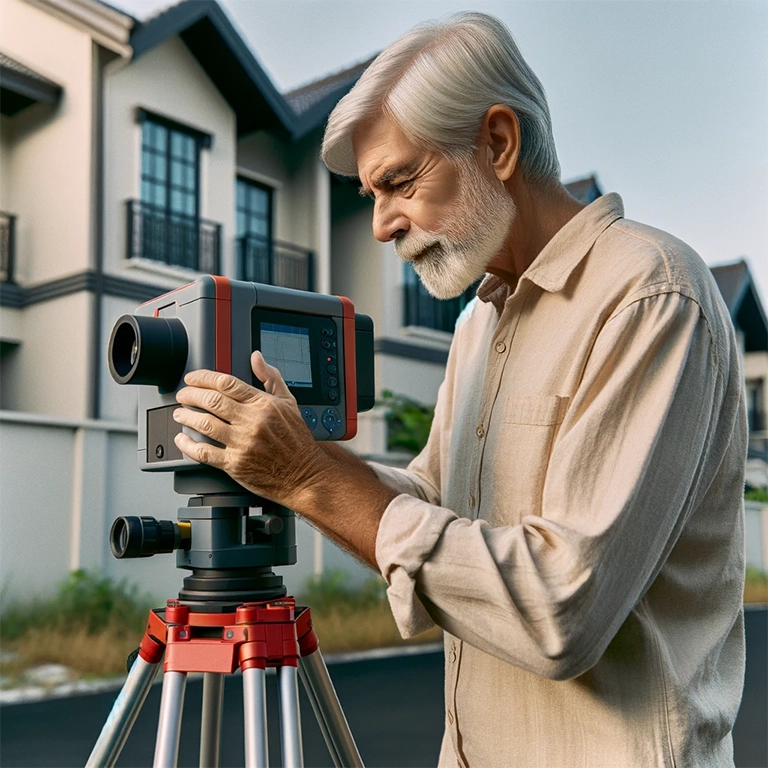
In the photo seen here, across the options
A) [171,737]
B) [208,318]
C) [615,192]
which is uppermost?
[615,192]

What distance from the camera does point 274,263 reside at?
6.49 meters

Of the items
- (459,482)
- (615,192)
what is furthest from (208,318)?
(615,192)

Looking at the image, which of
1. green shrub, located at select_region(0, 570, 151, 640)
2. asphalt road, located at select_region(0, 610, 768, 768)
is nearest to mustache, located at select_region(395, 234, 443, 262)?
asphalt road, located at select_region(0, 610, 768, 768)

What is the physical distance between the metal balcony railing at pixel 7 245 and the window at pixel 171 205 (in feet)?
2.13

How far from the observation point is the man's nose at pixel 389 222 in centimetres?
96

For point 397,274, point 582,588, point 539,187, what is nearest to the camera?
point 582,588

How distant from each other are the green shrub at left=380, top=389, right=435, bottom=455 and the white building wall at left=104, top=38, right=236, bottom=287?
160 cm

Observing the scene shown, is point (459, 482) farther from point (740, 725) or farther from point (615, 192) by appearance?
point (740, 725)

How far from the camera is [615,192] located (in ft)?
3.02

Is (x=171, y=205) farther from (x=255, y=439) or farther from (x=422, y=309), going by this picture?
(x=255, y=439)

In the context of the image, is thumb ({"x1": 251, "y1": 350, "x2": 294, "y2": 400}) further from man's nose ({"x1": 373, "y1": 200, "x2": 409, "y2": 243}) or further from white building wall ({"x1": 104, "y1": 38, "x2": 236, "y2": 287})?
white building wall ({"x1": 104, "y1": 38, "x2": 236, "y2": 287})

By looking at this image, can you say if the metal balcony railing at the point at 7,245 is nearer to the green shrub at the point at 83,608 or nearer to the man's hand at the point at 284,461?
the green shrub at the point at 83,608

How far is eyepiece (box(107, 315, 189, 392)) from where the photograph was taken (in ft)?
2.79

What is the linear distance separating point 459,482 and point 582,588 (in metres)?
0.32
